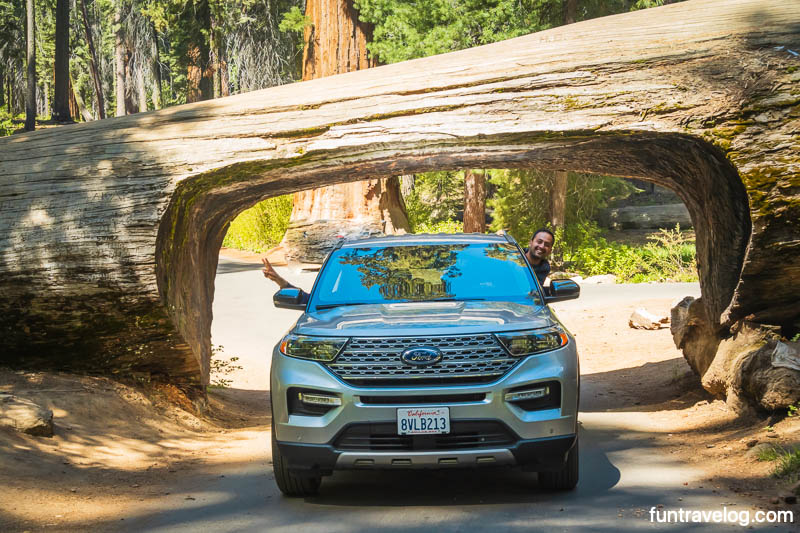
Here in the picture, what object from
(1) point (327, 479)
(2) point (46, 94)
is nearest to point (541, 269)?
(1) point (327, 479)

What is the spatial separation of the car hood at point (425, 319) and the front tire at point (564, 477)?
0.92 m

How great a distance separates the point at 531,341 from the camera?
5367 mm

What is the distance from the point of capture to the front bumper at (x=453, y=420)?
5.15 meters

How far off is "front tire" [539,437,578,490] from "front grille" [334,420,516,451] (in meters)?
0.67

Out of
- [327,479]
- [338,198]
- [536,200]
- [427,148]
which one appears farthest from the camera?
[536,200]

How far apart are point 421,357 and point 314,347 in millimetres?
701

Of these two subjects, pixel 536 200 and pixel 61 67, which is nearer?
pixel 536 200

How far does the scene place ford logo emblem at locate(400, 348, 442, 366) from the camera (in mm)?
5223

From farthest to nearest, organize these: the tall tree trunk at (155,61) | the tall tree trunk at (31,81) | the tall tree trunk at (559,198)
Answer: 1. the tall tree trunk at (155,61)
2. the tall tree trunk at (31,81)
3. the tall tree trunk at (559,198)

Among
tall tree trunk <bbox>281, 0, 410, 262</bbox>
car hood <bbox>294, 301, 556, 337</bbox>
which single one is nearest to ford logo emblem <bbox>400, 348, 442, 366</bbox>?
car hood <bbox>294, 301, 556, 337</bbox>

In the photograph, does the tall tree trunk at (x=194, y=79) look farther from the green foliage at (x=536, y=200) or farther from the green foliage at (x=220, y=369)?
the green foliage at (x=220, y=369)

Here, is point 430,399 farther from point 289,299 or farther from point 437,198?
point 437,198

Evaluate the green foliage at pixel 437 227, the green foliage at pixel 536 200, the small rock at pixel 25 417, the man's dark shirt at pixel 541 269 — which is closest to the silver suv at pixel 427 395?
the small rock at pixel 25 417

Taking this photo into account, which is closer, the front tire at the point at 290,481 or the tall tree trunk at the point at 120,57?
the front tire at the point at 290,481
